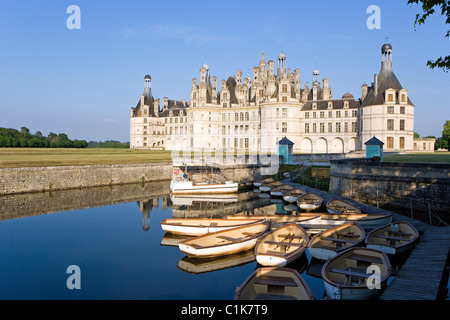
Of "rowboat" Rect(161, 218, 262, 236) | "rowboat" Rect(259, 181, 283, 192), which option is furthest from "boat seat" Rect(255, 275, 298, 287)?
"rowboat" Rect(259, 181, 283, 192)

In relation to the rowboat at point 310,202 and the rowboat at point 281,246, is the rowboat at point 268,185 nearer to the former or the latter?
the rowboat at point 310,202

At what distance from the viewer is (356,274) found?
9484 mm

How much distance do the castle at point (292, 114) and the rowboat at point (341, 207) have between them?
34.5 m

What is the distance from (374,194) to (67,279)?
19.3 metres

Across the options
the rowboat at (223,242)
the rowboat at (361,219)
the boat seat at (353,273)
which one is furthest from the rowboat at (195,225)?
the boat seat at (353,273)

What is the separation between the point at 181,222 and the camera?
1680 centimetres

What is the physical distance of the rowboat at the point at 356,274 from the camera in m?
8.70

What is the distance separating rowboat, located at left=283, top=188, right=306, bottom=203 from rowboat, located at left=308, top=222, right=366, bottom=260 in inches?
446

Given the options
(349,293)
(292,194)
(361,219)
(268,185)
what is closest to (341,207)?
(361,219)

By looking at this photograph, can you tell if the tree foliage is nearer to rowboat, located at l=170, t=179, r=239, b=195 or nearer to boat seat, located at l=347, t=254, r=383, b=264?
rowboat, located at l=170, t=179, r=239, b=195

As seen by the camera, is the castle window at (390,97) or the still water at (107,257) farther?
the castle window at (390,97)

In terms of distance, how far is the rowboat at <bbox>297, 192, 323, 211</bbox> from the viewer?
2217 cm
